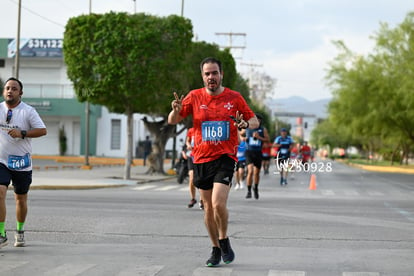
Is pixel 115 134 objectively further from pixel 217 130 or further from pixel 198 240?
pixel 217 130

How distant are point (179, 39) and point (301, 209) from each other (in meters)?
13.6

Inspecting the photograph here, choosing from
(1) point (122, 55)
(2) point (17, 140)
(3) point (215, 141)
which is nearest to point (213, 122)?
(3) point (215, 141)

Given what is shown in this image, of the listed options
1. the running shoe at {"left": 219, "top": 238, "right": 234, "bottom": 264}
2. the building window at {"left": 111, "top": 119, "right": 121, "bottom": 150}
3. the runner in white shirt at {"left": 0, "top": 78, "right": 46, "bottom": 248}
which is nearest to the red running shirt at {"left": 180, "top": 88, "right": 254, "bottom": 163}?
the running shoe at {"left": 219, "top": 238, "right": 234, "bottom": 264}

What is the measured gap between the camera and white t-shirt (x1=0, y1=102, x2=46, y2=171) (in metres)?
7.89

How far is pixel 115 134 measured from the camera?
5738cm

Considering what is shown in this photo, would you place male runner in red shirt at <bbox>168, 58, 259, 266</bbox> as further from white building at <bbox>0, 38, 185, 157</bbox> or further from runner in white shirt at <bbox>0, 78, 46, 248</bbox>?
white building at <bbox>0, 38, 185, 157</bbox>

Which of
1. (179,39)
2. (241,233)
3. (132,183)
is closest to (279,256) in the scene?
(241,233)

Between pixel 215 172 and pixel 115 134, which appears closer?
pixel 215 172

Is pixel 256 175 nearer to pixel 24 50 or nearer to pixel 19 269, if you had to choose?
pixel 19 269

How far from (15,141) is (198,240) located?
8.71 feet

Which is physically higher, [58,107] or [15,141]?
[58,107]

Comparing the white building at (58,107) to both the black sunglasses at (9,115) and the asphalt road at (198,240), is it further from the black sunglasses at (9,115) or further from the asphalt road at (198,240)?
the black sunglasses at (9,115)

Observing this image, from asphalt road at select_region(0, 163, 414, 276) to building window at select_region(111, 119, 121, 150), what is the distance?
4241cm

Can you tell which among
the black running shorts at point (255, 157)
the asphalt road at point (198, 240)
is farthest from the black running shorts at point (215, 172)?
the black running shorts at point (255, 157)
